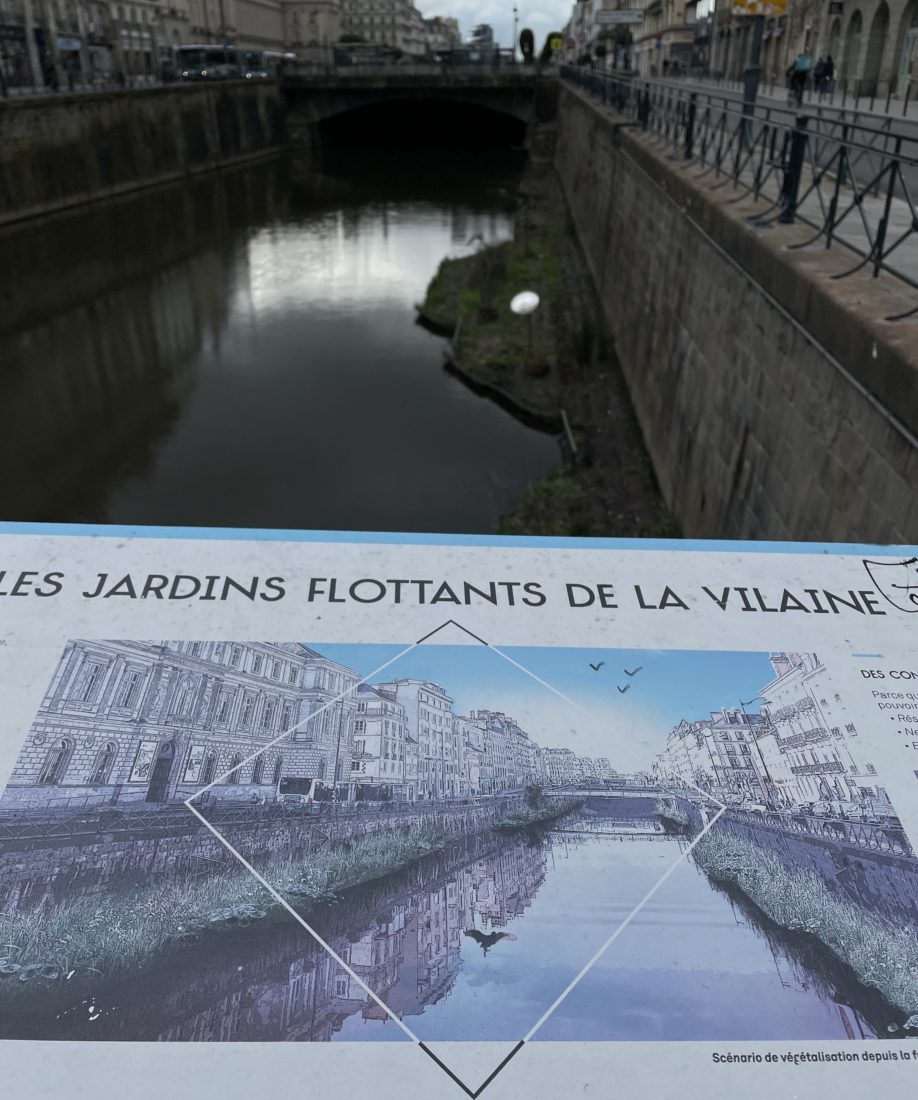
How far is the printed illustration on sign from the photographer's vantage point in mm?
2096

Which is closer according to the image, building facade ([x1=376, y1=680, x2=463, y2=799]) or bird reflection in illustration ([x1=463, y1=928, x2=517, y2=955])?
bird reflection in illustration ([x1=463, y1=928, x2=517, y2=955])

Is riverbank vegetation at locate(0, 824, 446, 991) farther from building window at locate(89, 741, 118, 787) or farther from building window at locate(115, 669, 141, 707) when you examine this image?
building window at locate(115, 669, 141, 707)

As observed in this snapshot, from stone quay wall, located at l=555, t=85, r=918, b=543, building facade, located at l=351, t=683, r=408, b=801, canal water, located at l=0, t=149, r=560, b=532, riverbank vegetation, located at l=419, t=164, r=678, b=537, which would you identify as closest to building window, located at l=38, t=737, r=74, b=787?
building facade, located at l=351, t=683, r=408, b=801

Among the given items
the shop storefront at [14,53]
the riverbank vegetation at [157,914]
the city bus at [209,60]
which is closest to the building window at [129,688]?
the riverbank vegetation at [157,914]

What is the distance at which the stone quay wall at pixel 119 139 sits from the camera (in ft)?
93.5

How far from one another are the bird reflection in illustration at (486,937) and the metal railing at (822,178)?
185 inches

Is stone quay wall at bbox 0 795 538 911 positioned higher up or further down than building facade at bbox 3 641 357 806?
further down

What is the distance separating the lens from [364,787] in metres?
2.60

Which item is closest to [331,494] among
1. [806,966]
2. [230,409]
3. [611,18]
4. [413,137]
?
[230,409]

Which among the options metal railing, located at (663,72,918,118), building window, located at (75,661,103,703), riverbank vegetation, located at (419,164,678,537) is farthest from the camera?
metal railing, located at (663,72,918,118)

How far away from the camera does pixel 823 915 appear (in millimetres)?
2318

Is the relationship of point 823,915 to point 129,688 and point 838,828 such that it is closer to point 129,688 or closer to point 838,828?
point 838,828

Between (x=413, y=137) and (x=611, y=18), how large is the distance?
15.1m
